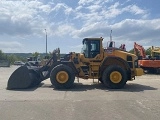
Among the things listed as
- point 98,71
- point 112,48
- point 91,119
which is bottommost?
point 91,119

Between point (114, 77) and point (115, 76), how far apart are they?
3.2 inches

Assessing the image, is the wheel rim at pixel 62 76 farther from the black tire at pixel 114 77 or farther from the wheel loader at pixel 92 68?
the black tire at pixel 114 77

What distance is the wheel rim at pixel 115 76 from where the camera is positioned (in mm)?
16078

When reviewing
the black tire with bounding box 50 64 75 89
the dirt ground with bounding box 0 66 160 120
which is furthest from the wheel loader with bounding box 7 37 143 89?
the dirt ground with bounding box 0 66 160 120

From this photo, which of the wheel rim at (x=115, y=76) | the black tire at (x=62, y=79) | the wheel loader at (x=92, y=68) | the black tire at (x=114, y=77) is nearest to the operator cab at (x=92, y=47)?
the wheel loader at (x=92, y=68)

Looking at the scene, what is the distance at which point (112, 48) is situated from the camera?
55.9 ft

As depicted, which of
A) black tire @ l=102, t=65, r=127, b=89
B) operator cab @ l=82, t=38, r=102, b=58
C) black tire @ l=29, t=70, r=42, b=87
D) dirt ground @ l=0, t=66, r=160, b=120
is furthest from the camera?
operator cab @ l=82, t=38, r=102, b=58

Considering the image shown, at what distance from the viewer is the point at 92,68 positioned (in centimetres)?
1688

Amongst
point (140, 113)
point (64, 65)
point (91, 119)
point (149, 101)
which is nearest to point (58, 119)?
point (91, 119)

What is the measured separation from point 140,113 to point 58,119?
107 inches

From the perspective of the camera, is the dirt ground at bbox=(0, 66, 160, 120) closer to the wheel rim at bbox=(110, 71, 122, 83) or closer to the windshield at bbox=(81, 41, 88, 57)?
the wheel rim at bbox=(110, 71, 122, 83)

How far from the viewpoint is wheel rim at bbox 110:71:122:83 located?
16.1m

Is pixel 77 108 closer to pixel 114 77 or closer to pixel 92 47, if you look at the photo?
pixel 114 77

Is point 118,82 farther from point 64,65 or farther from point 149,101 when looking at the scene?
point 149,101
